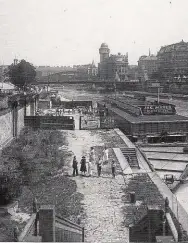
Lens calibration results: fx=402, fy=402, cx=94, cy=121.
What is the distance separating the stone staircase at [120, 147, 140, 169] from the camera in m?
22.2

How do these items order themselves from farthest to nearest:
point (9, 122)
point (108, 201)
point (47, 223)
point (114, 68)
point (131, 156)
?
point (114, 68) → point (9, 122) → point (131, 156) → point (108, 201) → point (47, 223)

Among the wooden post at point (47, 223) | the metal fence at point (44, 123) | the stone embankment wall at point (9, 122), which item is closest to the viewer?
the wooden post at point (47, 223)

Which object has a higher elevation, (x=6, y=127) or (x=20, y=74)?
(x=20, y=74)

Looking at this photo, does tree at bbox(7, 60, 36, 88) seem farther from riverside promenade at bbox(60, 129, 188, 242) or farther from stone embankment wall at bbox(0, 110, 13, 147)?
riverside promenade at bbox(60, 129, 188, 242)

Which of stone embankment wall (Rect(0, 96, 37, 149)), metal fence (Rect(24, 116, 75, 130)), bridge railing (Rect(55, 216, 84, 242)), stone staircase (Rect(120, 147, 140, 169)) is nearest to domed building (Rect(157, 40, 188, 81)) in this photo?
metal fence (Rect(24, 116, 75, 130))

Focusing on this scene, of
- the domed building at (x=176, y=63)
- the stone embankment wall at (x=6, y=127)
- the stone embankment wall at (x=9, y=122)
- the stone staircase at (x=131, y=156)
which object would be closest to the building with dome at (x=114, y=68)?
the domed building at (x=176, y=63)

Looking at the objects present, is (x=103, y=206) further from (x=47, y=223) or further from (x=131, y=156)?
(x=131, y=156)

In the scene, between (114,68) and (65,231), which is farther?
(114,68)

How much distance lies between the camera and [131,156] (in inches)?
934

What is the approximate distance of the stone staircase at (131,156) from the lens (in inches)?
875

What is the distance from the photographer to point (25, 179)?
714 inches

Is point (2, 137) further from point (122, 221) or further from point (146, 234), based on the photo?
point (146, 234)

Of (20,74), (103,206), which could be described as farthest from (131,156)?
(20,74)

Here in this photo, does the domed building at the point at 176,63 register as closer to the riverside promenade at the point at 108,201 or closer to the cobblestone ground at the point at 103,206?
the riverside promenade at the point at 108,201
